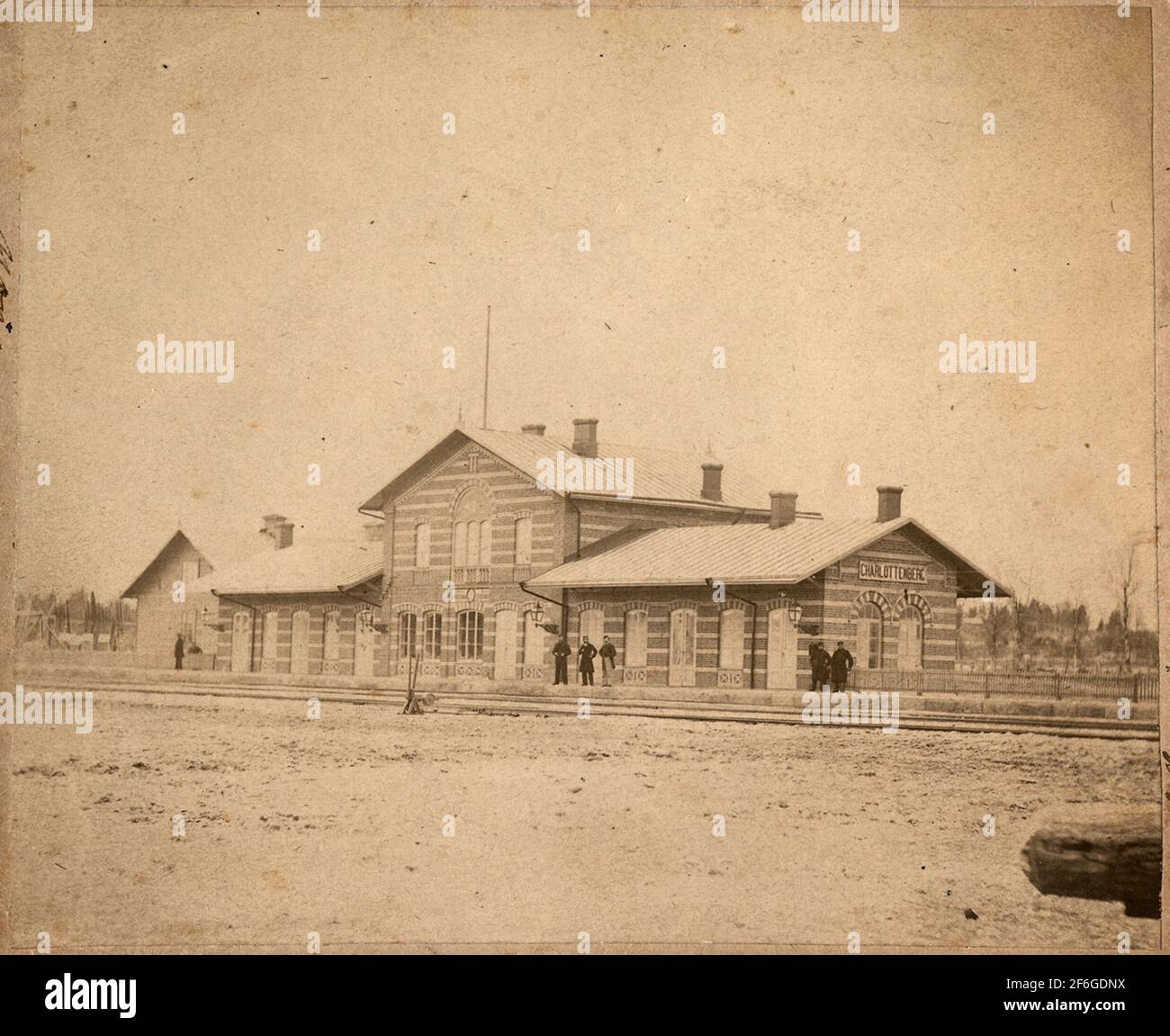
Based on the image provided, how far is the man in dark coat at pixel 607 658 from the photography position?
12594 millimetres

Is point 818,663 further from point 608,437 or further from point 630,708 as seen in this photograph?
point 608,437

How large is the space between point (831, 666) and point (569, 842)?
9.39 ft

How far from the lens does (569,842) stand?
1077cm

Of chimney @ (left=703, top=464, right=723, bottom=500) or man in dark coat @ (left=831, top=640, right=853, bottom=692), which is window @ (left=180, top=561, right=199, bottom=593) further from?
man in dark coat @ (left=831, top=640, right=853, bottom=692)

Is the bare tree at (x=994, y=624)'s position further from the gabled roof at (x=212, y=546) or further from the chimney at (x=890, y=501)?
the gabled roof at (x=212, y=546)

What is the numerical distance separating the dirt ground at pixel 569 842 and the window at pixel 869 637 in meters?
0.72

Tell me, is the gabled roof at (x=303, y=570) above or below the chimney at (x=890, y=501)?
below

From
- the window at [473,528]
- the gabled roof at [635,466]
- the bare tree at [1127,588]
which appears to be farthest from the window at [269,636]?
the bare tree at [1127,588]

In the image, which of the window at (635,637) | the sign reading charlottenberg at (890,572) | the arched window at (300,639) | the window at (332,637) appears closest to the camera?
the sign reading charlottenberg at (890,572)

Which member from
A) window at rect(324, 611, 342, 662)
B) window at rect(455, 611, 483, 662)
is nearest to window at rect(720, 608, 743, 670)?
window at rect(455, 611, 483, 662)

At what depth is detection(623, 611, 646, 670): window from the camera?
13.1 meters

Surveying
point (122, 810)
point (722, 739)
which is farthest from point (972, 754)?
point (122, 810)

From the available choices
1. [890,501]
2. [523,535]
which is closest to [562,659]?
[523,535]

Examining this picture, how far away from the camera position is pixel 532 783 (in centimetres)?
1111
